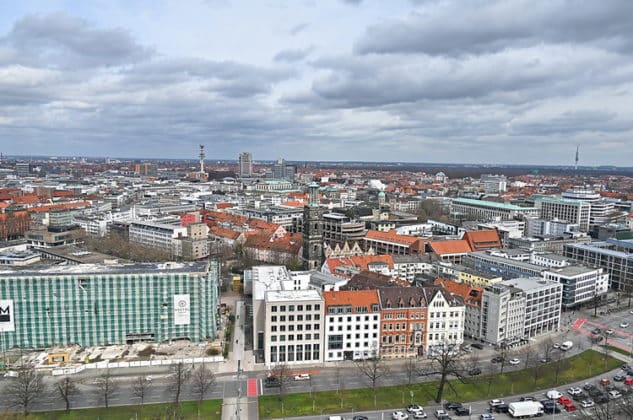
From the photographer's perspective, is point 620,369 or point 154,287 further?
point 154,287

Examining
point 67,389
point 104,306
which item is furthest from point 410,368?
point 104,306

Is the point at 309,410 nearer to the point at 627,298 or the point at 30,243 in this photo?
the point at 627,298

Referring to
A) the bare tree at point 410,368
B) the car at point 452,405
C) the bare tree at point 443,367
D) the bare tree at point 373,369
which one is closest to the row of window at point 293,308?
the bare tree at point 373,369

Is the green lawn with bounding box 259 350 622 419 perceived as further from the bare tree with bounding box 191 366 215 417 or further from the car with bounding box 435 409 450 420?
the bare tree with bounding box 191 366 215 417

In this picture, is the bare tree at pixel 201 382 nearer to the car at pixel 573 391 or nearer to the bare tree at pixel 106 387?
the bare tree at pixel 106 387

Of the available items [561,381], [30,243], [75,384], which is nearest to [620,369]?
[561,381]

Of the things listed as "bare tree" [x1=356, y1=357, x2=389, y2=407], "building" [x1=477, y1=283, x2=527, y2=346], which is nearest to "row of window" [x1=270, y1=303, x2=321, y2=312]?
"bare tree" [x1=356, y1=357, x2=389, y2=407]
